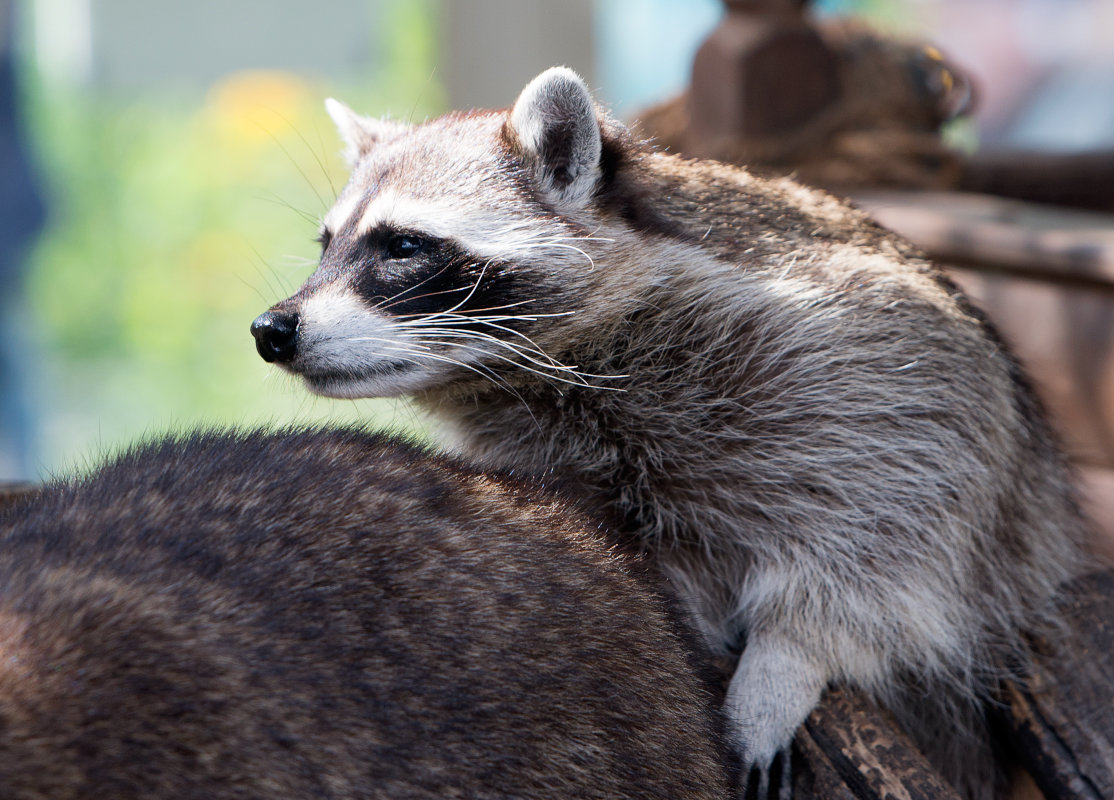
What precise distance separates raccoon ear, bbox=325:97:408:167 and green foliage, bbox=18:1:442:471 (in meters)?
3.92

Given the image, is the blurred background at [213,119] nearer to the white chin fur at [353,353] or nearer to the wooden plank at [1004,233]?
the wooden plank at [1004,233]

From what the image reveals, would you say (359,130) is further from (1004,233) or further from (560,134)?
(1004,233)

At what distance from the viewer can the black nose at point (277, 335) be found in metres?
1.46

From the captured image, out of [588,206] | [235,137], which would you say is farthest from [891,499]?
[235,137]

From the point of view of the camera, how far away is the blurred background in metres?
4.60

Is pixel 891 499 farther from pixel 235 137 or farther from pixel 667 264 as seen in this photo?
pixel 235 137

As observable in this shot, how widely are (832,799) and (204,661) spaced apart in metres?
0.81

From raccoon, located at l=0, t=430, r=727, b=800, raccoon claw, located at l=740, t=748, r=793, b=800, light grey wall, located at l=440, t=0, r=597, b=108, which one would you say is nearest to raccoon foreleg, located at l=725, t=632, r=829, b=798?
raccoon claw, located at l=740, t=748, r=793, b=800

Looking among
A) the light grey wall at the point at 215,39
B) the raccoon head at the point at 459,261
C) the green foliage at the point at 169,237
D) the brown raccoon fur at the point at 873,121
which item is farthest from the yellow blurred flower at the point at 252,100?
the raccoon head at the point at 459,261

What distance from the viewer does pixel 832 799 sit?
135cm

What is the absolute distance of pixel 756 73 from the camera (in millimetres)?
2984

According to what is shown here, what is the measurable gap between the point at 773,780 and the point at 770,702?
0.10m

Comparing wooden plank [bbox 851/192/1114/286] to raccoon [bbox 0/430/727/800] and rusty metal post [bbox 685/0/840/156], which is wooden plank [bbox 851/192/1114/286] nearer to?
rusty metal post [bbox 685/0/840/156]

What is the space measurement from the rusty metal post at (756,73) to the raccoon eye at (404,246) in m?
1.52
